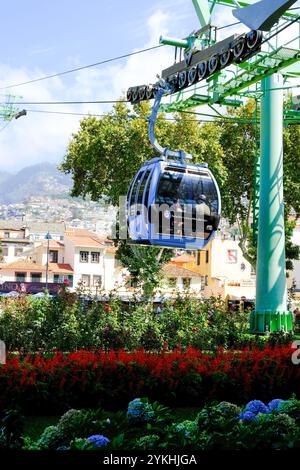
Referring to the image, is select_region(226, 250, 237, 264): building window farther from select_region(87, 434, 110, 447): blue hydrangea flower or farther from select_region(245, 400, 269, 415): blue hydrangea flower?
select_region(87, 434, 110, 447): blue hydrangea flower

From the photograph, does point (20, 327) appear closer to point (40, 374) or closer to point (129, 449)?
point (40, 374)

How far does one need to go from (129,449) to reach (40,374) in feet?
15.3

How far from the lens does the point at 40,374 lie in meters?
9.52

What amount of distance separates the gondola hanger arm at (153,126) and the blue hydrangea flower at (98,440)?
24.2ft

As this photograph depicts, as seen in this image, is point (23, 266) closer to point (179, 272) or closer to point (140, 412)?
point (179, 272)

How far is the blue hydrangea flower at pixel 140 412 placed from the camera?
255 inches

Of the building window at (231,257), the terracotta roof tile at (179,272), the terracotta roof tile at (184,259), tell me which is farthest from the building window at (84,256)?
the building window at (231,257)

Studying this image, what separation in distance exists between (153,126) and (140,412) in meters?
6.56

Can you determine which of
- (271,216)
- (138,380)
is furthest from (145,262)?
(138,380)

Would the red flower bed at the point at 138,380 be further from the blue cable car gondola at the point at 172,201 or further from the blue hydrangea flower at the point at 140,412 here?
the blue hydrangea flower at the point at 140,412

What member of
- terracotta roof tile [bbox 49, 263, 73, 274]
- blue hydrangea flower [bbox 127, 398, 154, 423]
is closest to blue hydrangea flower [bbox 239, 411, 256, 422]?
blue hydrangea flower [bbox 127, 398, 154, 423]

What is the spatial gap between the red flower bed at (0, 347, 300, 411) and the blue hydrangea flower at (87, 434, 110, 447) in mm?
3940
